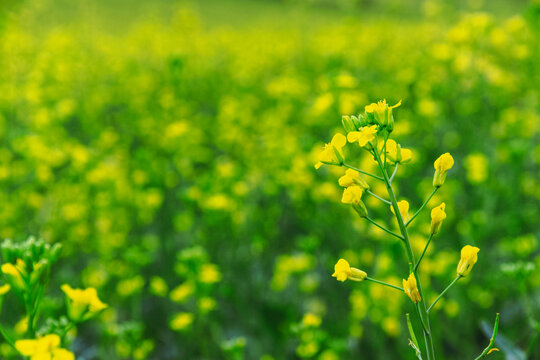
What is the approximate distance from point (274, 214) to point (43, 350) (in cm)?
183

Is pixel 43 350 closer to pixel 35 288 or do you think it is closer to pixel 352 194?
pixel 35 288

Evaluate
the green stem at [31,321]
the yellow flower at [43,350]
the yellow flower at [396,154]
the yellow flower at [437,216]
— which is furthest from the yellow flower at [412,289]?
the green stem at [31,321]

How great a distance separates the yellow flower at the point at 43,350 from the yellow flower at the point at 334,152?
572 mm

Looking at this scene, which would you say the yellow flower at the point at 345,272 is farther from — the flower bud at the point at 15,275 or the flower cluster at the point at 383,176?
the flower bud at the point at 15,275

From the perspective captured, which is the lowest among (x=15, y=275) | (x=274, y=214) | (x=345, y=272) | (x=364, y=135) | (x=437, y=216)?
(x=274, y=214)

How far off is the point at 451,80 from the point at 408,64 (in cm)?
61

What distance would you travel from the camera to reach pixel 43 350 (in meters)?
0.91

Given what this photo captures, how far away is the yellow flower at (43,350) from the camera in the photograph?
2.93 feet

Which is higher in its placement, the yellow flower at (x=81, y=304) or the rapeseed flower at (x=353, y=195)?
the rapeseed flower at (x=353, y=195)

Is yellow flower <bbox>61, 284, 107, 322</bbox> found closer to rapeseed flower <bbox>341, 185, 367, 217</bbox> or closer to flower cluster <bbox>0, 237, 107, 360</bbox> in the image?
flower cluster <bbox>0, 237, 107, 360</bbox>

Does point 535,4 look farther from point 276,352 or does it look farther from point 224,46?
point 224,46

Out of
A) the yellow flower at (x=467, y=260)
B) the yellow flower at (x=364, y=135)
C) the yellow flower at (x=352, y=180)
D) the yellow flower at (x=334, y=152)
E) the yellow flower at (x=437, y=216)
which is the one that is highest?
the yellow flower at (x=364, y=135)

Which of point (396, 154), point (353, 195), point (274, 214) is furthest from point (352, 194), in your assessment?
point (274, 214)

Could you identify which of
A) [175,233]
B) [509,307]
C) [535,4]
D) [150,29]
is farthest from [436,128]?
[150,29]
